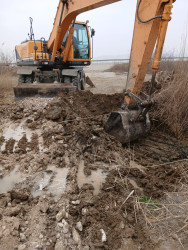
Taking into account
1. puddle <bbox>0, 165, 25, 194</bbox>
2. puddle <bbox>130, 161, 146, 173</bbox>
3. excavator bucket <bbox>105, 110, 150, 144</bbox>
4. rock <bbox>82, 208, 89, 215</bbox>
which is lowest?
puddle <bbox>130, 161, 146, 173</bbox>

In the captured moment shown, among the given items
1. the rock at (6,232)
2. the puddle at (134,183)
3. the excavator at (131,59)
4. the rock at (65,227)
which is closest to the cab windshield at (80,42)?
the excavator at (131,59)

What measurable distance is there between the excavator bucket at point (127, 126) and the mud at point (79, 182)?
0.15m

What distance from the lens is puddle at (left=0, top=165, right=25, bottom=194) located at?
7.73ft

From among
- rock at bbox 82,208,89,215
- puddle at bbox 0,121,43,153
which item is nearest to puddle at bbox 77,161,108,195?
rock at bbox 82,208,89,215

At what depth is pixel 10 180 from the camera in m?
2.47

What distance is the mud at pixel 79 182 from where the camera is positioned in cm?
175

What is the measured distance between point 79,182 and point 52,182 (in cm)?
34

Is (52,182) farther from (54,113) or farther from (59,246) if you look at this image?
(54,113)

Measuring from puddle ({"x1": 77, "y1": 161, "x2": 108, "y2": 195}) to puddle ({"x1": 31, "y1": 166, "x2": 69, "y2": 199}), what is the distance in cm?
19

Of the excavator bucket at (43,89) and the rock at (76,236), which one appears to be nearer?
the rock at (76,236)

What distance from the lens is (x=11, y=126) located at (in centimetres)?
385

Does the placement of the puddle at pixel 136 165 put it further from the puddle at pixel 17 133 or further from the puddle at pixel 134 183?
the puddle at pixel 17 133

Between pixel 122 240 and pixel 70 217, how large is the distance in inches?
21.1

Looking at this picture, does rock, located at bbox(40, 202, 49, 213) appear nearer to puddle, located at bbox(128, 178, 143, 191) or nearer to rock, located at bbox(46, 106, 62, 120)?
puddle, located at bbox(128, 178, 143, 191)
